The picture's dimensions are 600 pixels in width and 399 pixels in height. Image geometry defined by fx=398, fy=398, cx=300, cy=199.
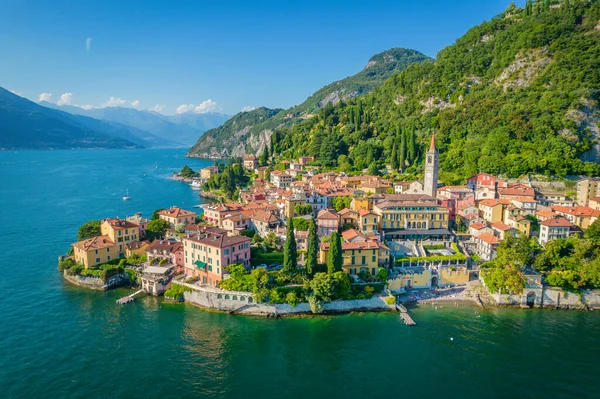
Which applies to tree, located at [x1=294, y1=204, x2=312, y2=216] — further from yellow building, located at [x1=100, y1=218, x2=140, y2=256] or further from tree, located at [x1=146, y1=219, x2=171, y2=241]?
yellow building, located at [x1=100, y1=218, x2=140, y2=256]

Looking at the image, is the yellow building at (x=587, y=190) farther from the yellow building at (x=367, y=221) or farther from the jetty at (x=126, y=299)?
the jetty at (x=126, y=299)

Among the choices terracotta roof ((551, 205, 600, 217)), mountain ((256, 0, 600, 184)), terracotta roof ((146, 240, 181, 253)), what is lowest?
terracotta roof ((146, 240, 181, 253))

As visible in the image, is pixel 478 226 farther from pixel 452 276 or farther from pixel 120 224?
pixel 120 224

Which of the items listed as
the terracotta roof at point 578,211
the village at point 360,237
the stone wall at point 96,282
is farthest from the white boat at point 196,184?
the terracotta roof at point 578,211

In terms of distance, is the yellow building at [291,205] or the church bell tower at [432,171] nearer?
the yellow building at [291,205]

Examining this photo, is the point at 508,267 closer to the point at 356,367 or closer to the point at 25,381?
the point at 356,367

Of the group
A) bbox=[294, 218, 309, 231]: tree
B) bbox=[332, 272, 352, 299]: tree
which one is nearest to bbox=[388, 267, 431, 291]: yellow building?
bbox=[332, 272, 352, 299]: tree

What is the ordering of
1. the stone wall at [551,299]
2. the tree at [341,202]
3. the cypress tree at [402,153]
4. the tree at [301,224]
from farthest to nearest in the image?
the cypress tree at [402,153] → the tree at [341,202] → the tree at [301,224] → the stone wall at [551,299]
